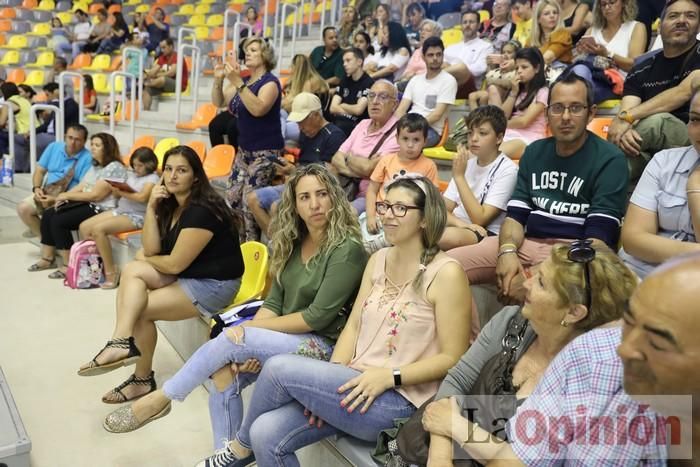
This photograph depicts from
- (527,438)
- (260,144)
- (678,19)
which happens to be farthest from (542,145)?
(260,144)

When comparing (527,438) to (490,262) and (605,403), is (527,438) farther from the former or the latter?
(490,262)

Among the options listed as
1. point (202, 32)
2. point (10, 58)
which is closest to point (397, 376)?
point (202, 32)

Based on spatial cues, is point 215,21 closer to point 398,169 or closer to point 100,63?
point 100,63

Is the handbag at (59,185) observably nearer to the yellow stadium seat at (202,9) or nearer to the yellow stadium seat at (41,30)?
the yellow stadium seat at (202,9)

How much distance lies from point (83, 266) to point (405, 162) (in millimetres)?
2492

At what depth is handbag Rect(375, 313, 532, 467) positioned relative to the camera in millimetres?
1353

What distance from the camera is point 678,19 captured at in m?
2.39

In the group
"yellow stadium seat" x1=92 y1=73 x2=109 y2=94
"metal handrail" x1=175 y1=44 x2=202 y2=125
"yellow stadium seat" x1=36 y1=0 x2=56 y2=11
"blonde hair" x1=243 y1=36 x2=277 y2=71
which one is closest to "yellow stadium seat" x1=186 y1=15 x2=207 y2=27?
"yellow stadium seat" x1=92 y1=73 x2=109 y2=94

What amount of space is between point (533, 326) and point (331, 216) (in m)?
0.96

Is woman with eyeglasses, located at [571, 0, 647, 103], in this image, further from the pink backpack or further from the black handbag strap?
the pink backpack

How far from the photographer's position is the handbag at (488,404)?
1.35m

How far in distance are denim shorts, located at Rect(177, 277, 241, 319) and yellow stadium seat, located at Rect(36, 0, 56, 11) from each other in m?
11.3

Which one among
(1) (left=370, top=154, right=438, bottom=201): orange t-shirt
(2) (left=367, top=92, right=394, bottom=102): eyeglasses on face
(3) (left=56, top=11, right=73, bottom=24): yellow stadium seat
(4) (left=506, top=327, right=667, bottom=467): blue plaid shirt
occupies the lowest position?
(4) (left=506, top=327, right=667, bottom=467): blue plaid shirt

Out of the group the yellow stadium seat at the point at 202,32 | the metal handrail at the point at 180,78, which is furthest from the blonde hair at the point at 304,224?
the yellow stadium seat at the point at 202,32
